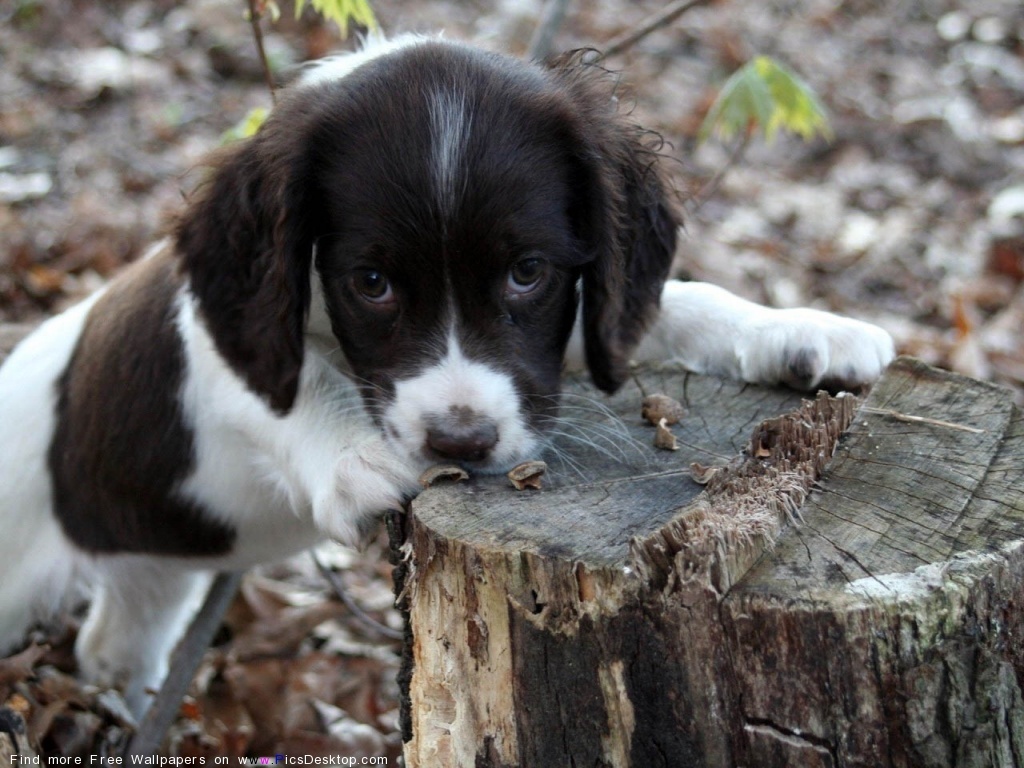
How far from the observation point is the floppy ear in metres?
3.08

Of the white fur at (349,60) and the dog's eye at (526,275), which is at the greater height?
the white fur at (349,60)

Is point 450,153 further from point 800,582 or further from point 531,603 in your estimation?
point 800,582

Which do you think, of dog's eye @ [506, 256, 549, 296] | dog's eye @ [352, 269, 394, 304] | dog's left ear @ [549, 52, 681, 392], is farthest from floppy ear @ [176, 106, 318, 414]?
dog's left ear @ [549, 52, 681, 392]

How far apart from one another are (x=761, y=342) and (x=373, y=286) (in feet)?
3.73

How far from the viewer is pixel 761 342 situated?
3.36m

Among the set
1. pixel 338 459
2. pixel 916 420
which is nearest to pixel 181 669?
pixel 338 459

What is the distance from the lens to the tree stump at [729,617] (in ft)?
7.18

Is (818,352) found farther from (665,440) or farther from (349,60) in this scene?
(349,60)

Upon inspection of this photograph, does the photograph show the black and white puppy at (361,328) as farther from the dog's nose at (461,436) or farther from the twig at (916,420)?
the twig at (916,420)

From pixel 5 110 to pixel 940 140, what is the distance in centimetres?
708

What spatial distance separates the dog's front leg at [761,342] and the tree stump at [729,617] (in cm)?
60

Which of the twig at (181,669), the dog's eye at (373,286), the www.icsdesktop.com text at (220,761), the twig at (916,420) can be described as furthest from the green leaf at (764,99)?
the www.icsdesktop.com text at (220,761)

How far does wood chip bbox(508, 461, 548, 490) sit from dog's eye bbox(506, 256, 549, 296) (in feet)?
1.60

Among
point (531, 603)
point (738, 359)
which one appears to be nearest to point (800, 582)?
point (531, 603)
